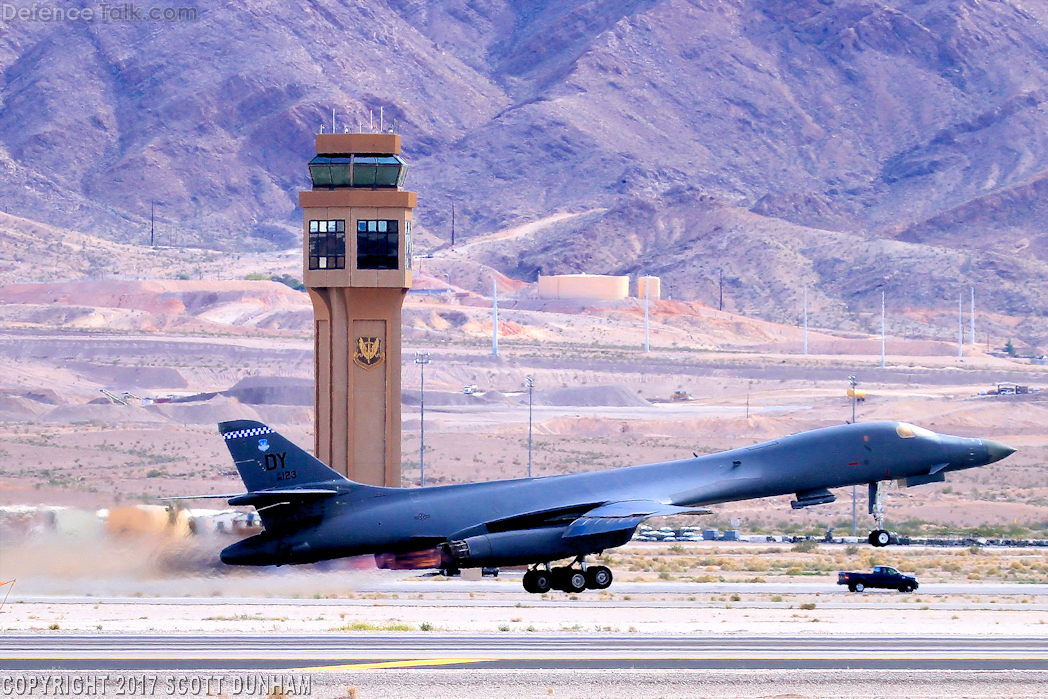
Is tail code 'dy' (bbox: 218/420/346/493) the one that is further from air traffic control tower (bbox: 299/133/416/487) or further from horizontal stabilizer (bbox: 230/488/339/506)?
air traffic control tower (bbox: 299/133/416/487)

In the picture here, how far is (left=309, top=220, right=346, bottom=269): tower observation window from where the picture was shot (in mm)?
57219

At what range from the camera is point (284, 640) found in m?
39.0

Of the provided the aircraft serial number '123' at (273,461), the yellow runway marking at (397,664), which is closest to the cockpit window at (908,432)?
the yellow runway marking at (397,664)

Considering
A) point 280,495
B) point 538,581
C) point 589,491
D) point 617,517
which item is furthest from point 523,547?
point 280,495

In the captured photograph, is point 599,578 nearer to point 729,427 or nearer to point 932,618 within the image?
point 932,618

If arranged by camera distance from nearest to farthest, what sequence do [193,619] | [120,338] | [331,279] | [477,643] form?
[477,643]
[193,619]
[331,279]
[120,338]

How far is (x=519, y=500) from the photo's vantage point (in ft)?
138

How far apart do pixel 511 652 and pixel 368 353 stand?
22619 mm

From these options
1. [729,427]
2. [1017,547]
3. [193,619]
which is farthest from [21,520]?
[729,427]

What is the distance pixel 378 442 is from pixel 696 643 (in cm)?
2169

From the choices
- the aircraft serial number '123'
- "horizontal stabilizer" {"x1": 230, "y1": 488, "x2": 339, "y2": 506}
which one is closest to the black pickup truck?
"horizontal stabilizer" {"x1": 230, "y1": 488, "x2": 339, "y2": 506}

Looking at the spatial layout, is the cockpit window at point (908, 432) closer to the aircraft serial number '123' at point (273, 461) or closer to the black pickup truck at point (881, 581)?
the black pickup truck at point (881, 581)

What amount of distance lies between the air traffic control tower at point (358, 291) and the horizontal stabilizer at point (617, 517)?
700 inches

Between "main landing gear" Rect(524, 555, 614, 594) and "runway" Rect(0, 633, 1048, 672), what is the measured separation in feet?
4.44
